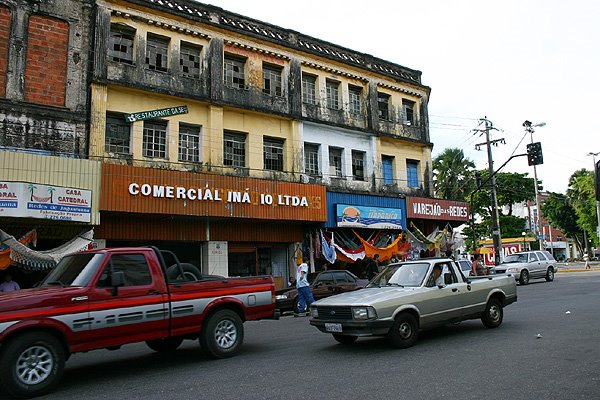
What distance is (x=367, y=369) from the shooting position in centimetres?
710

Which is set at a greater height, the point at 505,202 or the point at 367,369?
the point at 505,202

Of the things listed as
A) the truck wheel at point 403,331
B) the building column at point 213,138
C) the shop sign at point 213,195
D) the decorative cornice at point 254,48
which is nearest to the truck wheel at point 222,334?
the truck wheel at point 403,331

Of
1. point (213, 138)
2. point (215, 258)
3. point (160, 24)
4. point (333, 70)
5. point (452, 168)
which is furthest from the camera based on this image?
point (452, 168)

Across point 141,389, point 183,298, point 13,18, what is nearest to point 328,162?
point 13,18

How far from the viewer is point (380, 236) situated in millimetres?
23859

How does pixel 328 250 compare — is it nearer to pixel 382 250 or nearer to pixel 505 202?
pixel 382 250

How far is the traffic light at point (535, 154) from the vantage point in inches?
920

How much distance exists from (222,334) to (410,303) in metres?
3.37

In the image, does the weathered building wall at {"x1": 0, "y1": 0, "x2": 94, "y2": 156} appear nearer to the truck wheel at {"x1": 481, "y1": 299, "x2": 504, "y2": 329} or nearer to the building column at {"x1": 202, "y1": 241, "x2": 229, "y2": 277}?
the building column at {"x1": 202, "y1": 241, "x2": 229, "y2": 277}

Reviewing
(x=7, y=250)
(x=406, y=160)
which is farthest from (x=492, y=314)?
(x=406, y=160)

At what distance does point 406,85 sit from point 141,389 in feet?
78.3

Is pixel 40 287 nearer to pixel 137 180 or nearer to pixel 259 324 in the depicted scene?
pixel 259 324

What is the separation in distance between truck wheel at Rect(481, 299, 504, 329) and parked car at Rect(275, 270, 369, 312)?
20.4 ft

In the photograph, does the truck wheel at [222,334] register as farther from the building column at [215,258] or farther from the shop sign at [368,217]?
the shop sign at [368,217]
